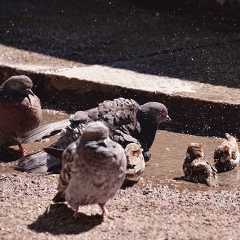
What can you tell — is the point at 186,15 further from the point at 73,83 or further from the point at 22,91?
the point at 22,91

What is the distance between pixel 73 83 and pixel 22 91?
4.30ft

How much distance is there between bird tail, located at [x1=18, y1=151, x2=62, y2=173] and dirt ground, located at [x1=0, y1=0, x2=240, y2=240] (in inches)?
3.9

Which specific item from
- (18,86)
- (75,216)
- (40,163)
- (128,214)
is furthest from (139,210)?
(18,86)

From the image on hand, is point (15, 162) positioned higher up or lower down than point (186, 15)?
lower down

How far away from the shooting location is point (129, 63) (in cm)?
804

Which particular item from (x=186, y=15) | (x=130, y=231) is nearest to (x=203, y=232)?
(x=130, y=231)

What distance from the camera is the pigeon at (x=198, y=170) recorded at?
5.53 metres

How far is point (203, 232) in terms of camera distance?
4.53m

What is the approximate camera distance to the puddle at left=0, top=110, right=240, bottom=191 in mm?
5578

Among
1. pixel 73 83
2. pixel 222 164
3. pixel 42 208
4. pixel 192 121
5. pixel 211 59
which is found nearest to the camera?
pixel 42 208

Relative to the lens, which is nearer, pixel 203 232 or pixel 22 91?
pixel 203 232

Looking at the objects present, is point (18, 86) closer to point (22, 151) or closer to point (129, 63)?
point (22, 151)

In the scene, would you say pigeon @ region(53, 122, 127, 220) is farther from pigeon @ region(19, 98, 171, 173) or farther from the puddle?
the puddle

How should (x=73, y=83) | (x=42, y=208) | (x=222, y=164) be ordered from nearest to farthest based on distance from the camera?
(x=42, y=208) < (x=222, y=164) < (x=73, y=83)
